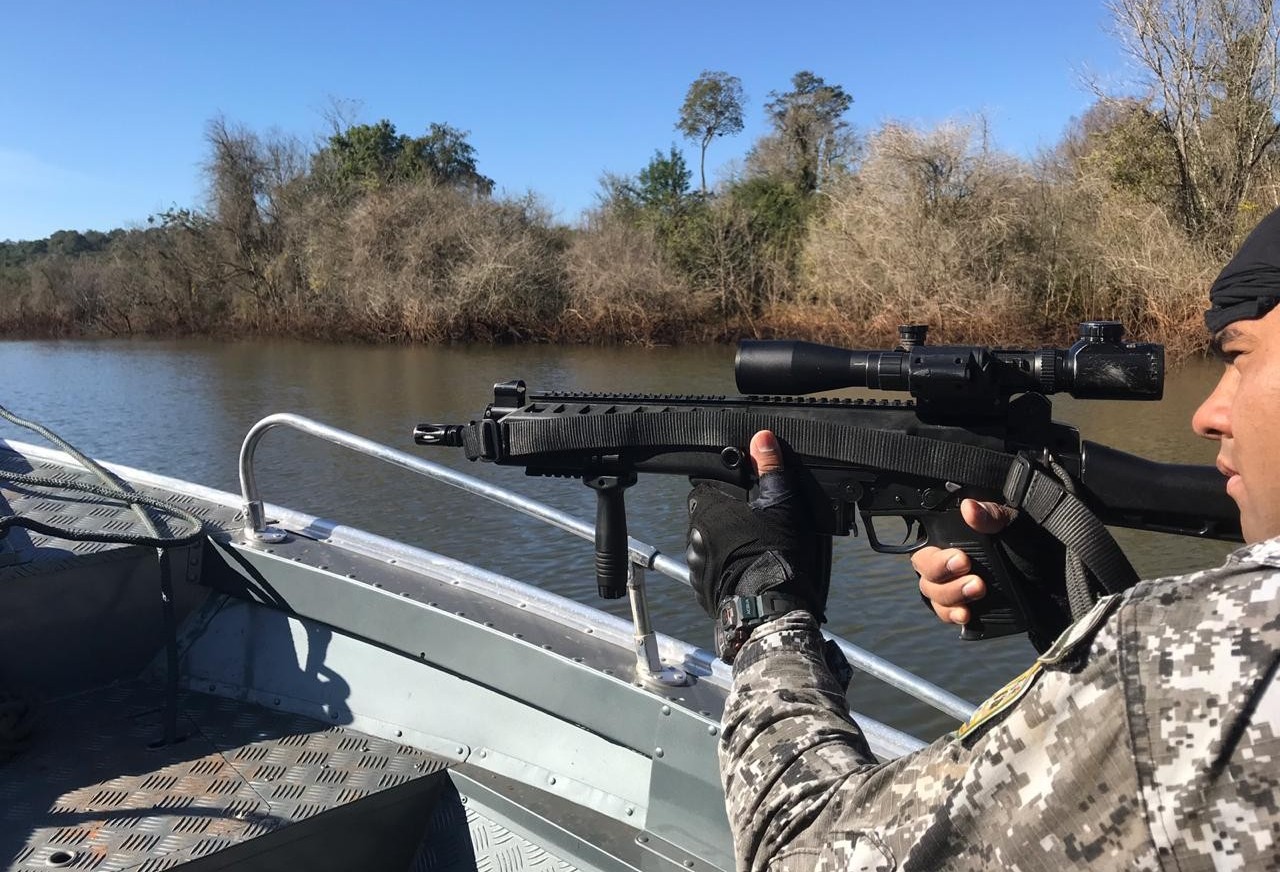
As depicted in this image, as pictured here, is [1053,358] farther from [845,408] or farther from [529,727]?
[529,727]

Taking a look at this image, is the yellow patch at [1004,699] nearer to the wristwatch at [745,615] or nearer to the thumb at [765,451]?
the wristwatch at [745,615]

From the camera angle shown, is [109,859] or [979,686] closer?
[109,859]

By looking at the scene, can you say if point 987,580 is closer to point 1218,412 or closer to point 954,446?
point 954,446

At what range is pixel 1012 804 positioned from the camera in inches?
41.5

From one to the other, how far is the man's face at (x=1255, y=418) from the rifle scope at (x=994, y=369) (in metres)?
0.84

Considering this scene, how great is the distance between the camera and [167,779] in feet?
10.1

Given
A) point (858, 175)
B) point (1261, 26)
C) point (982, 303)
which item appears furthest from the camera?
point (858, 175)

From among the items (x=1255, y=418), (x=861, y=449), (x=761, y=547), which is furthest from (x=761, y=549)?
(x=1255, y=418)

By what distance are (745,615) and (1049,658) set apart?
750mm

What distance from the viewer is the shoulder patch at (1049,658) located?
102 cm

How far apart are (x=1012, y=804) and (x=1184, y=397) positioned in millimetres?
17672

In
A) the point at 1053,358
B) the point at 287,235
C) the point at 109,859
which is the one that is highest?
the point at 287,235

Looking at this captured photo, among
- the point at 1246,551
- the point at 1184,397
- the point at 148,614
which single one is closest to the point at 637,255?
the point at 1184,397

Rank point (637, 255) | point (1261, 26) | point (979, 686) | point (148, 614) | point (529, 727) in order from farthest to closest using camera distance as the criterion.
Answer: point (637, 255) < point (1261, 26) < point (979, 686) < point (148, 614) < point (529, 727)
